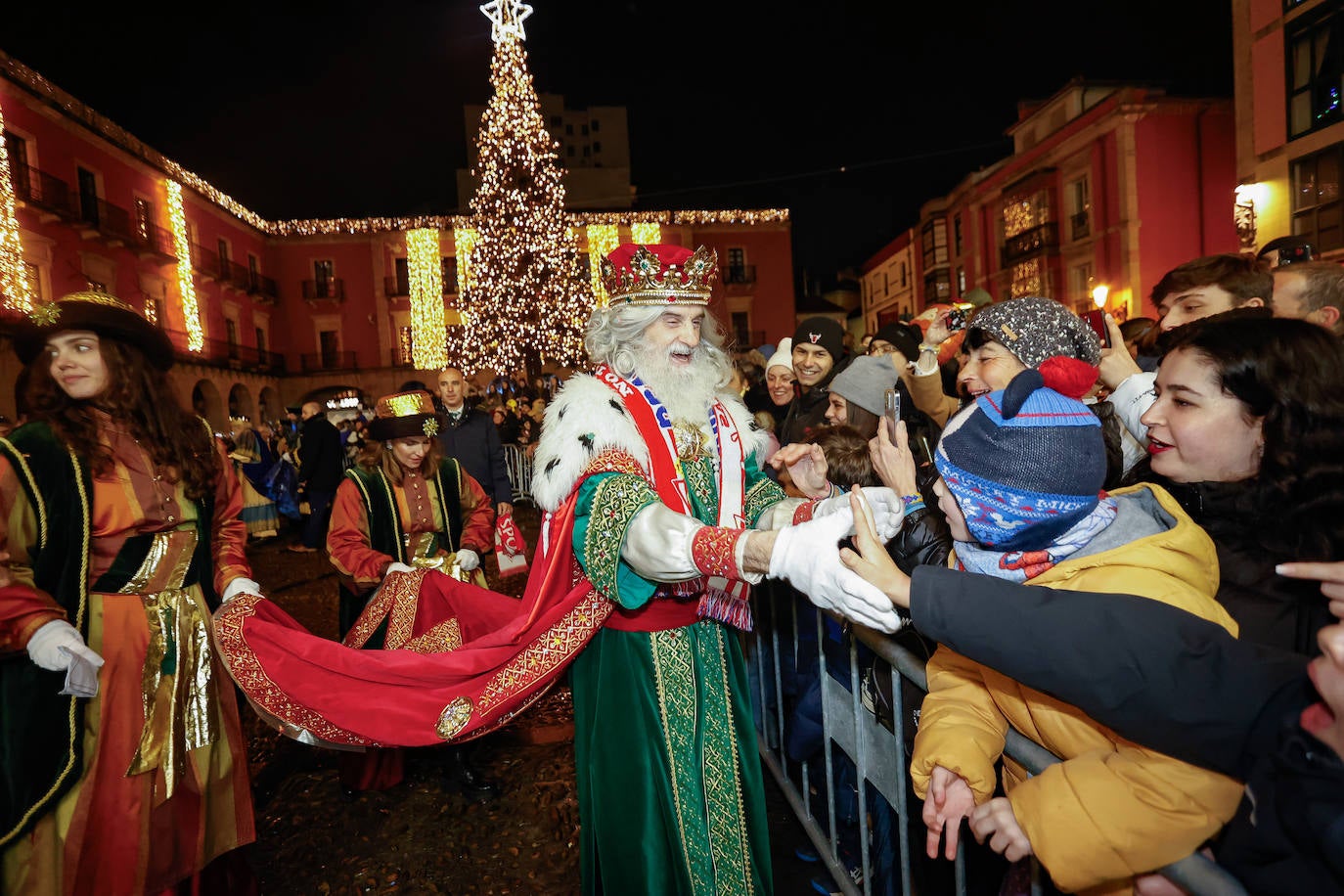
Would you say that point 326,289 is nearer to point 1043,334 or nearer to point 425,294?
point 425,294

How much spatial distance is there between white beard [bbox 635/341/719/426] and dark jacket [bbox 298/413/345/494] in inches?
312

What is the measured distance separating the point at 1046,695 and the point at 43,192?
87.7 feet

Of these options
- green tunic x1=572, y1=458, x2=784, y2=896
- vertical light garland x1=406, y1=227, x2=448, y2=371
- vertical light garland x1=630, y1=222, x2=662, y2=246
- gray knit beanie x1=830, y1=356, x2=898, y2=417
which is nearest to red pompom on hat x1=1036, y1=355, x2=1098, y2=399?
green tunic x1=572, y1=458, x2=784, y2=896

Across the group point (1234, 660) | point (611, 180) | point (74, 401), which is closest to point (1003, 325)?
point (1234, 660)

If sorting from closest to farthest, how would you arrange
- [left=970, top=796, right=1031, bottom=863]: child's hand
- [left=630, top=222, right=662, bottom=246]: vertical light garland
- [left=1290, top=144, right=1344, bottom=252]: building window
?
[left=970, top=796, right=1031, bottom=863]: child's hand, [left=1290, top=144, right=1344, bottom=252]: building window, [left=630, top=222, right=662, bottom=246]: vertical light garland

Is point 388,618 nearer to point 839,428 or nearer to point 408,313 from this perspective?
point 839,428

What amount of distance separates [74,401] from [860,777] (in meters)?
3.26

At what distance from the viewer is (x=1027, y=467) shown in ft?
4.97

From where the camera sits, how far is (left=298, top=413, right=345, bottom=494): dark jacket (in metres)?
9.06

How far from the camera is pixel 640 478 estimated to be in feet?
6.75

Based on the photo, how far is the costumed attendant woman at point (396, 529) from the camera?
3.70 meters

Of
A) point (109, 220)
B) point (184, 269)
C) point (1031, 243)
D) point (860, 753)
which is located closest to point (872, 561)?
point (860, 753)

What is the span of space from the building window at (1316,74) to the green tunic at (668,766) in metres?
18.7

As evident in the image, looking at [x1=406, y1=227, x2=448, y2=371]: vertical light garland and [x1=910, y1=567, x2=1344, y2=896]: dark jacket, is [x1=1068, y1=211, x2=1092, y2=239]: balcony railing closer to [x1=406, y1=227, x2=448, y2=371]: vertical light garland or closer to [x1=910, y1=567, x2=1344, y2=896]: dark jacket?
[x1=910, y1=567, x2=1344, y2=896]: dark jacket
